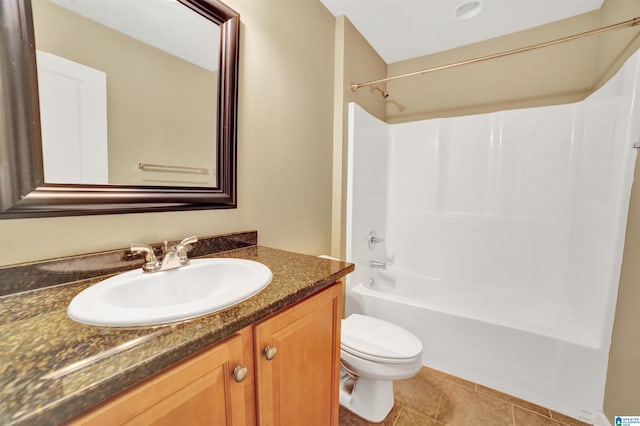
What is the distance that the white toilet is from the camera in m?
1.22

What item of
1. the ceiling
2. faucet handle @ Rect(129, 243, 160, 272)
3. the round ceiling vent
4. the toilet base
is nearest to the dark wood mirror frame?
faucet handle @ Rect(129, 243, 160, 272)

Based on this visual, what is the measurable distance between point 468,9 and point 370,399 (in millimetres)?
2505

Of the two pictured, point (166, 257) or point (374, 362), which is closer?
point (166, 257)

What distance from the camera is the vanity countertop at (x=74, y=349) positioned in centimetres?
34

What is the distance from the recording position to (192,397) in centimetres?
50

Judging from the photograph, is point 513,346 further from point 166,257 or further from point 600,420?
point 166,257

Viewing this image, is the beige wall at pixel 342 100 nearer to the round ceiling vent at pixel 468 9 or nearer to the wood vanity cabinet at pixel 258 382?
the round ceiling vent at pixel 468 9

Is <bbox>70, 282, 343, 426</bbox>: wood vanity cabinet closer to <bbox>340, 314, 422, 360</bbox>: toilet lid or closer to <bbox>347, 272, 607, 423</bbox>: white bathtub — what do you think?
<bbox>340, 314, 422, 360</bbox>: toilet lid

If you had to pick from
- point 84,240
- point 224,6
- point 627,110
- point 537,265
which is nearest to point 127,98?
point 84,240

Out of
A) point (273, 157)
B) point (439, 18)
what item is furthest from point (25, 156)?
point (439, 18)

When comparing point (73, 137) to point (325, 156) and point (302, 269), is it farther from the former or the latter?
point (325, 156)

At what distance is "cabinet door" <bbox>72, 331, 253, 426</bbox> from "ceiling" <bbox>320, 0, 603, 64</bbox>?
206 cm

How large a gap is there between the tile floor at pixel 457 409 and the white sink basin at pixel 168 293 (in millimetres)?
1065

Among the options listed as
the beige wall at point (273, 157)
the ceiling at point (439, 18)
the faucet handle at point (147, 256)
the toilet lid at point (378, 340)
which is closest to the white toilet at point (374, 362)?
the toilet lid at point (378, 340)
